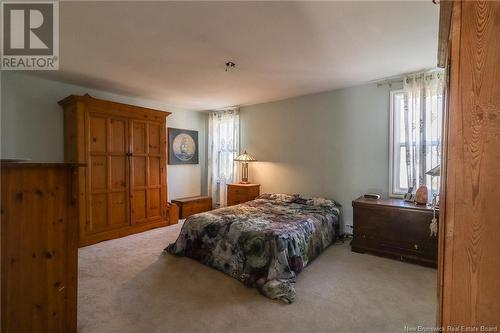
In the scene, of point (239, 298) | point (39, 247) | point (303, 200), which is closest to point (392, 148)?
point (303, 200)

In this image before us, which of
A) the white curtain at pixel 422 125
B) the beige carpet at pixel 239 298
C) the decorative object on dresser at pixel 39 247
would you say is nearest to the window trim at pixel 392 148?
the white curtain at pixel 422 125

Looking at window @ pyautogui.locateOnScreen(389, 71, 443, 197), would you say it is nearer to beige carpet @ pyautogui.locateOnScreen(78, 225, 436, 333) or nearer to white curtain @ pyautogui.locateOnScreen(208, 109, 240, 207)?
beige carpet @ pyautogui.locateOnScreen(78, 225, 436, 333)

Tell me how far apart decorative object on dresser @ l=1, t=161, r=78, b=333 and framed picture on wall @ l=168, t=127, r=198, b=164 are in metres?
3.33

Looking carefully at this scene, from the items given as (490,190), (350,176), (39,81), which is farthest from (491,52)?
(39,81)

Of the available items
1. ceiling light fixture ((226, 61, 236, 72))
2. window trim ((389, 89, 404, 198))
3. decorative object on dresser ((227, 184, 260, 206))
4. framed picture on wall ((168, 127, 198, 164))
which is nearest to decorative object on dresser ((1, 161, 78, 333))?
ceiling light fixture ((226, 61, 236, 72))

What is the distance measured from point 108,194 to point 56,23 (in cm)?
226

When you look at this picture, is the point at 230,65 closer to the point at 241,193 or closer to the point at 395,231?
the point at 241,193

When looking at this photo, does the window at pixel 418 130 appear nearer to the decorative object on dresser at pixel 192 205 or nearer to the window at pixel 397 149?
the window at pixel 397 149

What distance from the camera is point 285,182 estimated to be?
170 inches

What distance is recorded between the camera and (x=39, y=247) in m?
1.40

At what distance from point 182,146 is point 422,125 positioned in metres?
4.10

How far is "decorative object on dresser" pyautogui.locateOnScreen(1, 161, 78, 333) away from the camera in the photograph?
128 centimetres

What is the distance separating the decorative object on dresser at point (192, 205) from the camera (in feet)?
15.4

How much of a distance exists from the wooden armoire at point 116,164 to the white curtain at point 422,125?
3.71 meters
